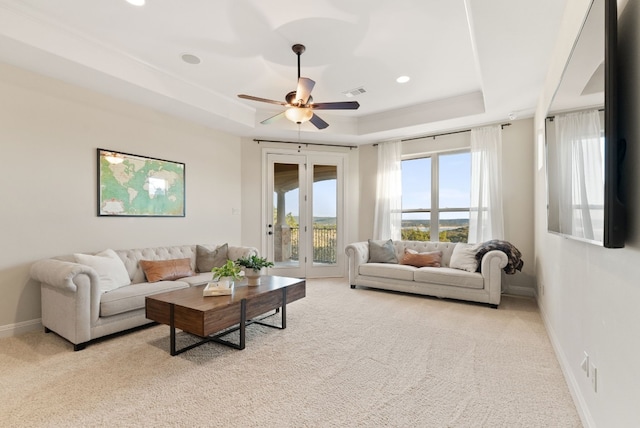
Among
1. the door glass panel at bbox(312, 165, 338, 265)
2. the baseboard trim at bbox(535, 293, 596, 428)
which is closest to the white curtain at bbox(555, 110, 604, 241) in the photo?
the baseboard trim at bbox(535, 293, 596, 428)

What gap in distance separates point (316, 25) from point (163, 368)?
10.8 feet

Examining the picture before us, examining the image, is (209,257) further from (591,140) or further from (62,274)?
(591,140)

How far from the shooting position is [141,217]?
14.0 ft

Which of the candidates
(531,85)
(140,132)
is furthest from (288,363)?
(531,85)

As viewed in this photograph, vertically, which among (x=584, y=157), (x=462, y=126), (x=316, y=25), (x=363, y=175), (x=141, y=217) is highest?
(x=316, y=25)

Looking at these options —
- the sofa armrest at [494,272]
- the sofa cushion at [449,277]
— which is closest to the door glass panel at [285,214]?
the sofa cushion at [449,277]

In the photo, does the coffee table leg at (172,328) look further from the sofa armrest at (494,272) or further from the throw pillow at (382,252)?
the sofa armrest at (494,272)

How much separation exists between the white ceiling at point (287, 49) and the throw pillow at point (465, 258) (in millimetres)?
1993

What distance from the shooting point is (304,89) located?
3.12 m

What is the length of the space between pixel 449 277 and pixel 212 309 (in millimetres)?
3227

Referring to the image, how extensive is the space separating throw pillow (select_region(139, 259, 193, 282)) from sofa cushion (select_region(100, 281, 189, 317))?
240 millimetres

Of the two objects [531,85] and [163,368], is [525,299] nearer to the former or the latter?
[531,85]

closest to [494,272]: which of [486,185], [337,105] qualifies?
[486,185]

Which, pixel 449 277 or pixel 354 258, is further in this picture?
pixel 354 258
